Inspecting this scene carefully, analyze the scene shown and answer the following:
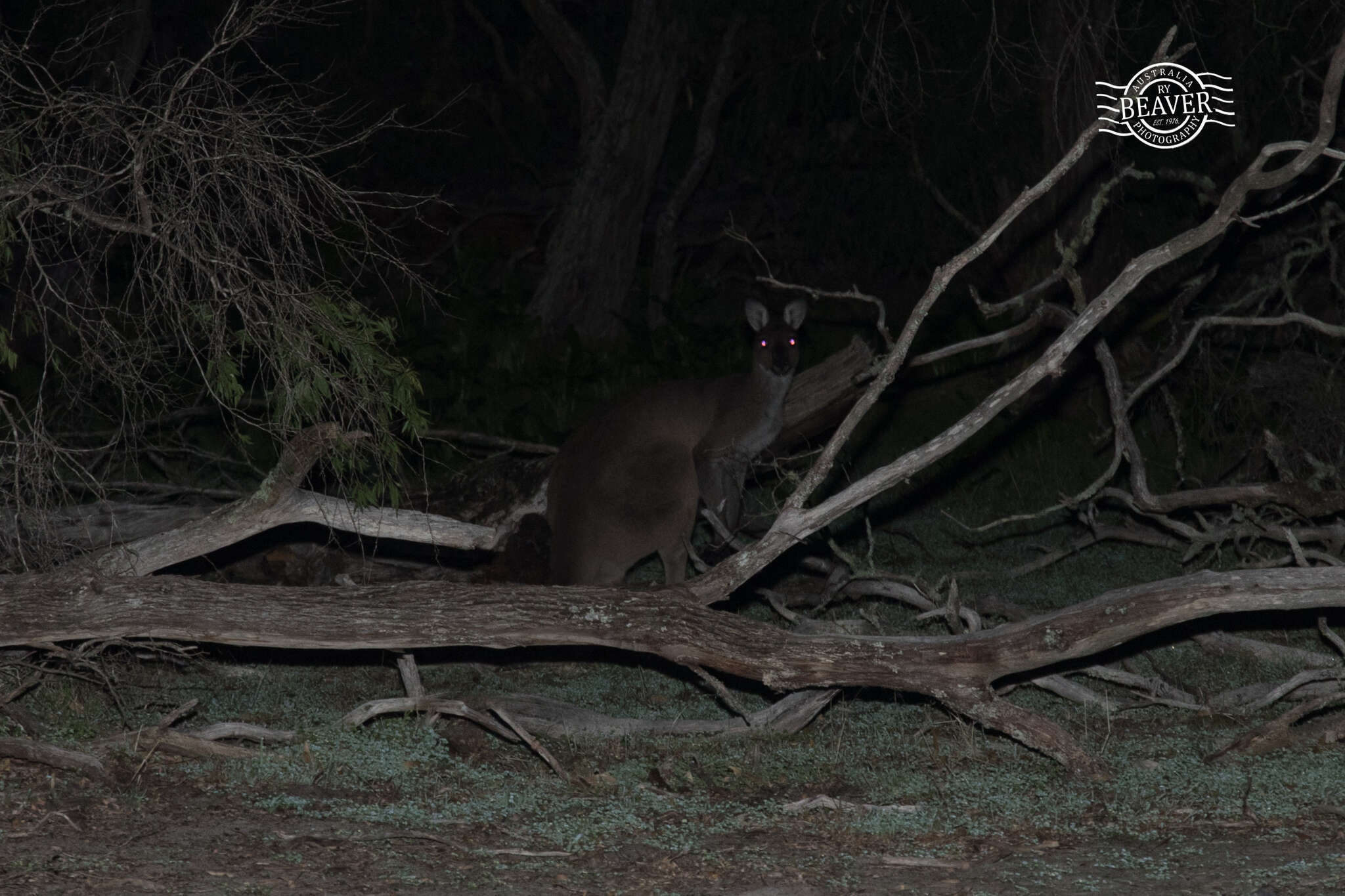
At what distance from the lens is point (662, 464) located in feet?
27.0

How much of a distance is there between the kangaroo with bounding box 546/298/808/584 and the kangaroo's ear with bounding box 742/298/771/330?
82 millimetres

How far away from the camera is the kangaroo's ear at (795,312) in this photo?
8.85 m

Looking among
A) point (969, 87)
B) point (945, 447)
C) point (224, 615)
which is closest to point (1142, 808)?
point (945, 447)

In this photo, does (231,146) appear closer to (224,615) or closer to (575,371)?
(224,615)

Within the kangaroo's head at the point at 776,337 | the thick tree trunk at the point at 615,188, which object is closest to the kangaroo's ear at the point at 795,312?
the kangaroo's head at the point at 776,337

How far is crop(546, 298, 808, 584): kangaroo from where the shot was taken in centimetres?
793

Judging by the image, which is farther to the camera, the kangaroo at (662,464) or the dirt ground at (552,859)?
the kangaroo at (662,464)

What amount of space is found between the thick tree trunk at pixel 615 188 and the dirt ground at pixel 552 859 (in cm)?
958

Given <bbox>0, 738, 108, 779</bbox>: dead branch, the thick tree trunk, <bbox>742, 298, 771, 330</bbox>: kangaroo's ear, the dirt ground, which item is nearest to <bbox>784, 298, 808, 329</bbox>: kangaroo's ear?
<bbox>742, 298, 771, 330</bbox>: kangaroo's ear
